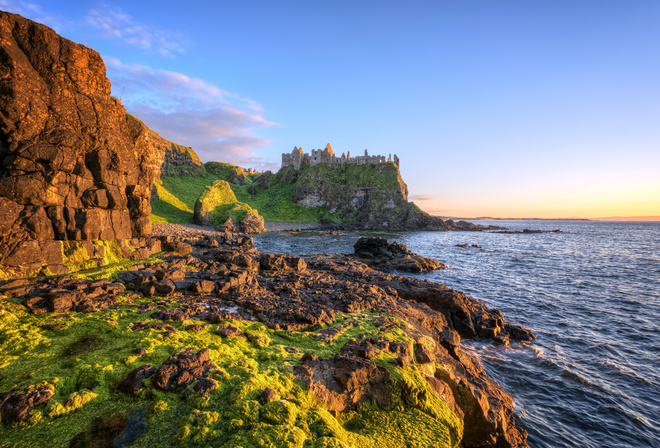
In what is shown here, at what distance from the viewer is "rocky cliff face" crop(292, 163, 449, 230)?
122 meters

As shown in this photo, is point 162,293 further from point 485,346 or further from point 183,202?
point 183,202

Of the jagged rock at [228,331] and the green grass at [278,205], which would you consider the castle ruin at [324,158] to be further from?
the jagged rock at [228,331]

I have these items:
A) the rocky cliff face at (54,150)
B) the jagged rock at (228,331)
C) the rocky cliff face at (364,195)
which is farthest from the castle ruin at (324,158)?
the jagged rock at (228,331)

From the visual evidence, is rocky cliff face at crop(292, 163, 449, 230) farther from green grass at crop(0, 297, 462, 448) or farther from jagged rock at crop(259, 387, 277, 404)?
jagged rock at crop(259, 387, 277, 404)

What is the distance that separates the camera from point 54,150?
555 inches

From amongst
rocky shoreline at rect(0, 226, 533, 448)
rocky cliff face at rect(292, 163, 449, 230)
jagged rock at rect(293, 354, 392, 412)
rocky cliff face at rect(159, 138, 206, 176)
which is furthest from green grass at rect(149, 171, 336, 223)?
jagged rock at rect(293, 354, 392, 412)

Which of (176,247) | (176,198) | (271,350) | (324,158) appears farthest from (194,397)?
(324,158)

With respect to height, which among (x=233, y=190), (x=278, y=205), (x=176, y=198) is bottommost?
(x=176, y=198)

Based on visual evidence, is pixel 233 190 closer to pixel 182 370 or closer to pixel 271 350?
pixel 271 350

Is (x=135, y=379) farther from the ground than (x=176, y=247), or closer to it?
closer to it

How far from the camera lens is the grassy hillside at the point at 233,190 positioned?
71.5m

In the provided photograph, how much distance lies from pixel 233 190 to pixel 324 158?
4954 centimetres

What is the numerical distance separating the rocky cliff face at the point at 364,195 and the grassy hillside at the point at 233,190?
6.91 metres

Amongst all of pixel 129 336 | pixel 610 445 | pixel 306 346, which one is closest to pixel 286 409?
pixel 306 346
